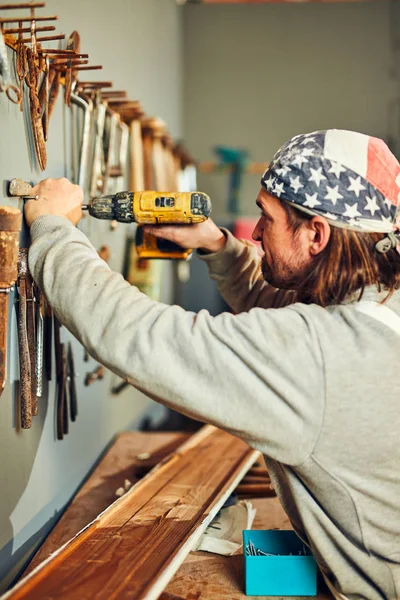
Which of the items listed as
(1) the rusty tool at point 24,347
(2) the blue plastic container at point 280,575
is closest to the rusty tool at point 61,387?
(1) the rusty tool at point 24,347

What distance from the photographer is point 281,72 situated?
22.3 feet

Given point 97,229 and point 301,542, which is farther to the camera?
point 97,229

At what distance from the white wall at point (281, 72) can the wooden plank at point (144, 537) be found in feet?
15.6

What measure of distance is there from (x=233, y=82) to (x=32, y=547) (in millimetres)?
5697

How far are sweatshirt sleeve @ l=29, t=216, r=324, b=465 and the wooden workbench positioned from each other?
428 mm

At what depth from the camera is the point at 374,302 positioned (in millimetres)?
1542

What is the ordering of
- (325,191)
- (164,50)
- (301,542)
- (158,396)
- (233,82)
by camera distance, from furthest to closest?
1. (233,82)
2. (164,50)
3. (301,542)
4. (325,191)
5. (158,396)

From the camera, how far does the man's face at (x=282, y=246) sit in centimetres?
167

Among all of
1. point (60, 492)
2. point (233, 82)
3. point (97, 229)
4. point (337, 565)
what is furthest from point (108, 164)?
point (233, 82)

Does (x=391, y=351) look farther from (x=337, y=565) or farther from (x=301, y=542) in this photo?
(x=301, y=542)

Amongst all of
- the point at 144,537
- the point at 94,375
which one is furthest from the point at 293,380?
the point at 94,375

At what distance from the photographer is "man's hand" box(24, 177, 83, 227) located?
167 centimetres

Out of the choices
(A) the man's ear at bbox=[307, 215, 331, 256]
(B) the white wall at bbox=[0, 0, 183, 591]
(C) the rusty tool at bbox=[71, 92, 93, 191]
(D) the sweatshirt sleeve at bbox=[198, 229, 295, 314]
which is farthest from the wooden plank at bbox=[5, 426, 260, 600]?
(C) the rusty tool at bbox=[71, 92, 93, 191]

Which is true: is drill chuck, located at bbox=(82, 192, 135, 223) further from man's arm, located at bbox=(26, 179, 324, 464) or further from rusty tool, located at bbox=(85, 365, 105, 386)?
rusty tool, located at bbox=(85, 365, 105, 386)
